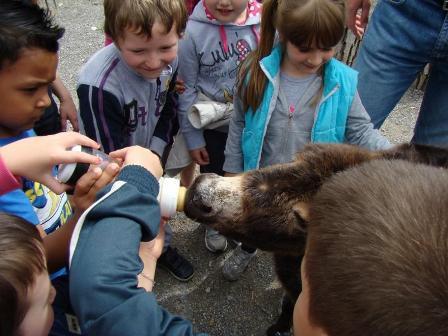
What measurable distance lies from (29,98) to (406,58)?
7.10 ft

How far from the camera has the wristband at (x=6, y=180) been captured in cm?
132

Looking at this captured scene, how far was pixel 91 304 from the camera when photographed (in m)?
1.15

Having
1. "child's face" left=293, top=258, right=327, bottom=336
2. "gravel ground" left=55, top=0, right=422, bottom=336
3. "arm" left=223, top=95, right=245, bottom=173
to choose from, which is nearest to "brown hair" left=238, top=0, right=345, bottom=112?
"arm" left=223, top=95, right=245, bottom=173

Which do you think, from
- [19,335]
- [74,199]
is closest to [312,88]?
[74,199]

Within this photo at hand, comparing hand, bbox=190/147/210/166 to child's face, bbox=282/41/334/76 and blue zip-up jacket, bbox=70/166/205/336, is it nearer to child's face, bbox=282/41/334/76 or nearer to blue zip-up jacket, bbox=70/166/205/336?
child's face, bbox=282/41/334/76

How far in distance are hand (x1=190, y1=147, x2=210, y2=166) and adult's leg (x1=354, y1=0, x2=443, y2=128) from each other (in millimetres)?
1115

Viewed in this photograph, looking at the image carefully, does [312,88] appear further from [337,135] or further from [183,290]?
[183,290]

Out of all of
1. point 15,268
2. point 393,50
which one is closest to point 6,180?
point 15,268

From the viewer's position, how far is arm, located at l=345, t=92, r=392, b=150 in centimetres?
243

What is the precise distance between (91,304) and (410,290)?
31.7 inches

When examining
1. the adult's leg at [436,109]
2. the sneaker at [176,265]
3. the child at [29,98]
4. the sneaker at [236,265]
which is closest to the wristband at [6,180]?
the child at [29,98]

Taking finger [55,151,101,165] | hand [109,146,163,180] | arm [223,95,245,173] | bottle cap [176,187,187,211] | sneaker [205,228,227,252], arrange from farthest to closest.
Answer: sneaker [205,228,227,252] → arm [223,95,245,173] → bottle cap [176,187,187,211] → hand [109,146,163,180] → finger [55,151,101,165]

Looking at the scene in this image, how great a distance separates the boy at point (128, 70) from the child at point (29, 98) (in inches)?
16.1

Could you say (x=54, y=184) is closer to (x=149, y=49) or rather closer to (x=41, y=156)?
(x=41, y=156)
